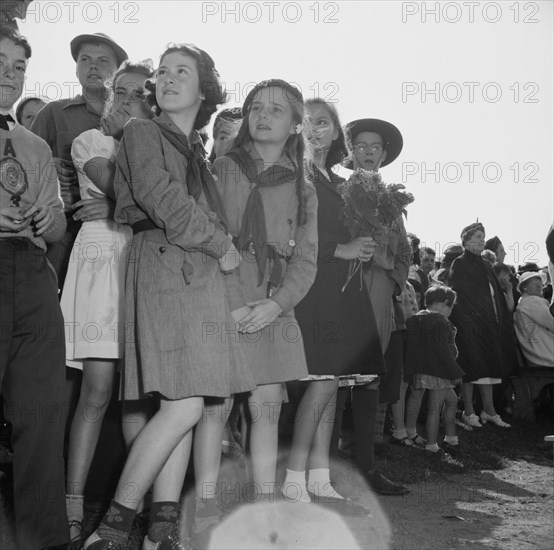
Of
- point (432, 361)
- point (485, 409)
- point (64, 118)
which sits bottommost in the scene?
point (485, 409)

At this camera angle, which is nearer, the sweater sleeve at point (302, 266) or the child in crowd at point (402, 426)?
the sweater sleeve at point (302, 266)

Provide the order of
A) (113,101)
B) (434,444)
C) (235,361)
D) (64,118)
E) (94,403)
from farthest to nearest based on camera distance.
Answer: (434,444) → (64,118) → (113,101) → (94,403) → (235,361)

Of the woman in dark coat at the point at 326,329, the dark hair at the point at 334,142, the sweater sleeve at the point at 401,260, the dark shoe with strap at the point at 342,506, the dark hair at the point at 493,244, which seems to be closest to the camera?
the dark shoe with strap at the point at 342,506

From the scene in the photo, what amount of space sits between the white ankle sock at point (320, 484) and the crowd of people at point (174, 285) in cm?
1

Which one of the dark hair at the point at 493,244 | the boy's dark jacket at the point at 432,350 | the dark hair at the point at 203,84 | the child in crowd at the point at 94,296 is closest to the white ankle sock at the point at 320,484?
the child in crowd at the point at 94,296

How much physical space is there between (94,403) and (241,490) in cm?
126

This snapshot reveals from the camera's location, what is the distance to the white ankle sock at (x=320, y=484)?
5.13 meters

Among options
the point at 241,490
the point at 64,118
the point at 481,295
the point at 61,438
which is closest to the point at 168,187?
the point at 61,438

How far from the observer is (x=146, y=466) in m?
3.53

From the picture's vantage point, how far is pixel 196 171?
387 centimetres

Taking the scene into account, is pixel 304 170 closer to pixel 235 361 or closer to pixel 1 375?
pixel 235 361

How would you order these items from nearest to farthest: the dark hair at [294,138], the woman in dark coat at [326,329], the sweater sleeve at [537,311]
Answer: the dark hair at [294,138] < the woman in dark coat at [326,329] < the sweater sleeve at [537,311]

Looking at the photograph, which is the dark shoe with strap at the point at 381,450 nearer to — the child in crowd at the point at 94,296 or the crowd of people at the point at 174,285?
the crowd of people at the point at 174,285

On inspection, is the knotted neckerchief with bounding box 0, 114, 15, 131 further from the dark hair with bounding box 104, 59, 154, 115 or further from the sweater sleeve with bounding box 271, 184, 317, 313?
the sweater sleeve with bounding box 271, 184, 317, 313
